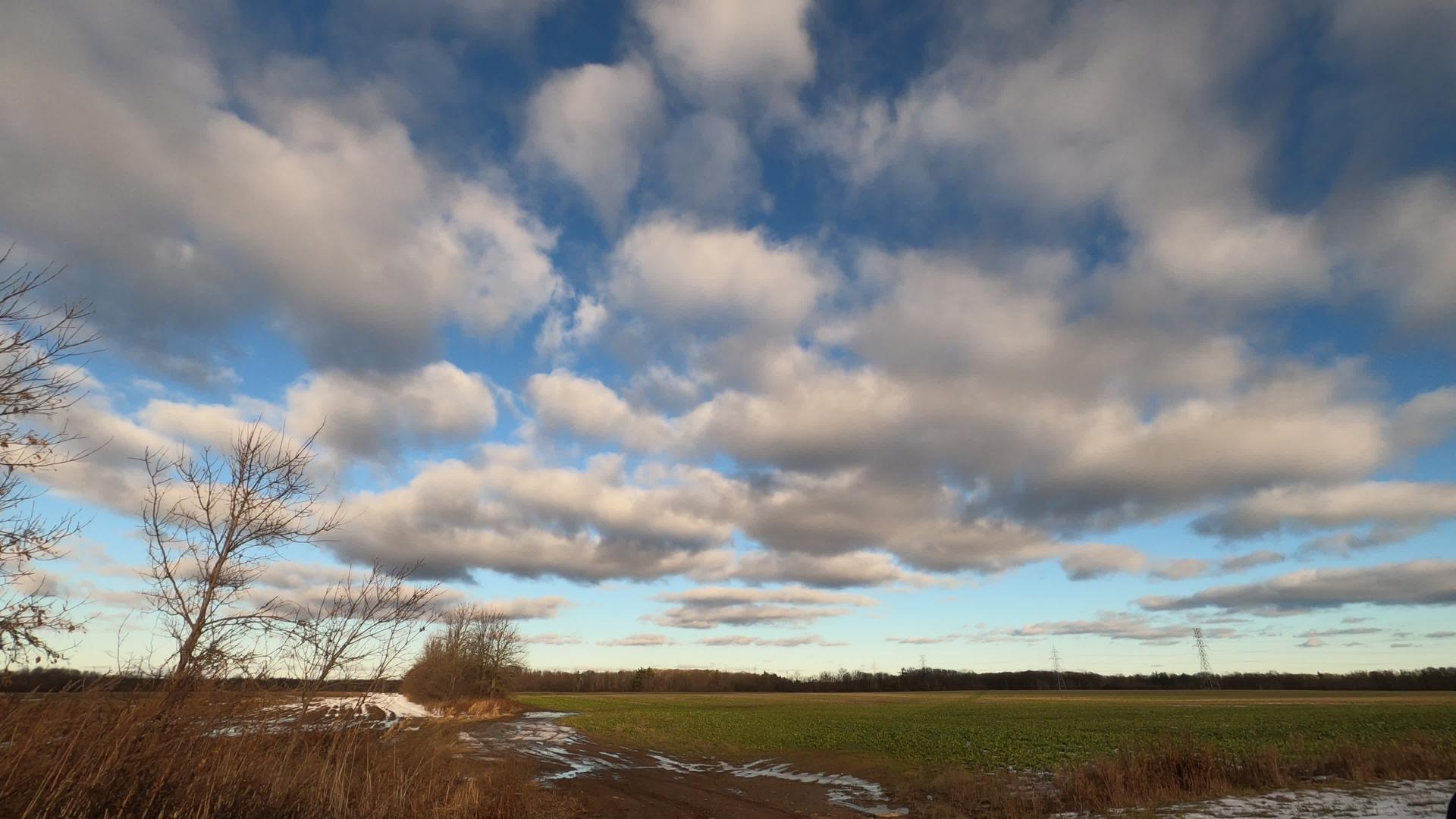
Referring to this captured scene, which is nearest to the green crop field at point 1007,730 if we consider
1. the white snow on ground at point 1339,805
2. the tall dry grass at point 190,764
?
the white snow on ground at point 1339,805

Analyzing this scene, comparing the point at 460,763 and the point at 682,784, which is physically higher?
the point at 460,763

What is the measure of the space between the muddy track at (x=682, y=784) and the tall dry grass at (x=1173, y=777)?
281 cm

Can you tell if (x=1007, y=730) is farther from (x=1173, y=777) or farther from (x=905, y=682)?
(x=905, y=682)

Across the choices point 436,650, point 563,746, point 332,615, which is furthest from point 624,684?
point 332,615

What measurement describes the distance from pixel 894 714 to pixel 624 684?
130 metres

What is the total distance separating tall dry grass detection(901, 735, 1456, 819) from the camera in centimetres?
1958

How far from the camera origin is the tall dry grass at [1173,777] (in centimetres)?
1958

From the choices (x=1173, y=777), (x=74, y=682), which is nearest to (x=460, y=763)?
(x=74, y=682)

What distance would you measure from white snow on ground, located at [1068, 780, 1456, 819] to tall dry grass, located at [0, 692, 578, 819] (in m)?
17.2

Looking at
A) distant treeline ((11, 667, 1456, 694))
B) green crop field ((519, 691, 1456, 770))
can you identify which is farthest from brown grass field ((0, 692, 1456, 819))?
distant treeline ((11, 667, 1456, 694))

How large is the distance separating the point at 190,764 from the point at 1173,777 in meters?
23.6

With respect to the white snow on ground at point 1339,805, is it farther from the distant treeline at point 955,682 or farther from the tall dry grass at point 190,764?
the distant treeline at point 955,682

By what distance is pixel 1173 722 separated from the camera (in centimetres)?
5975

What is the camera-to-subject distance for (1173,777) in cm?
2061
